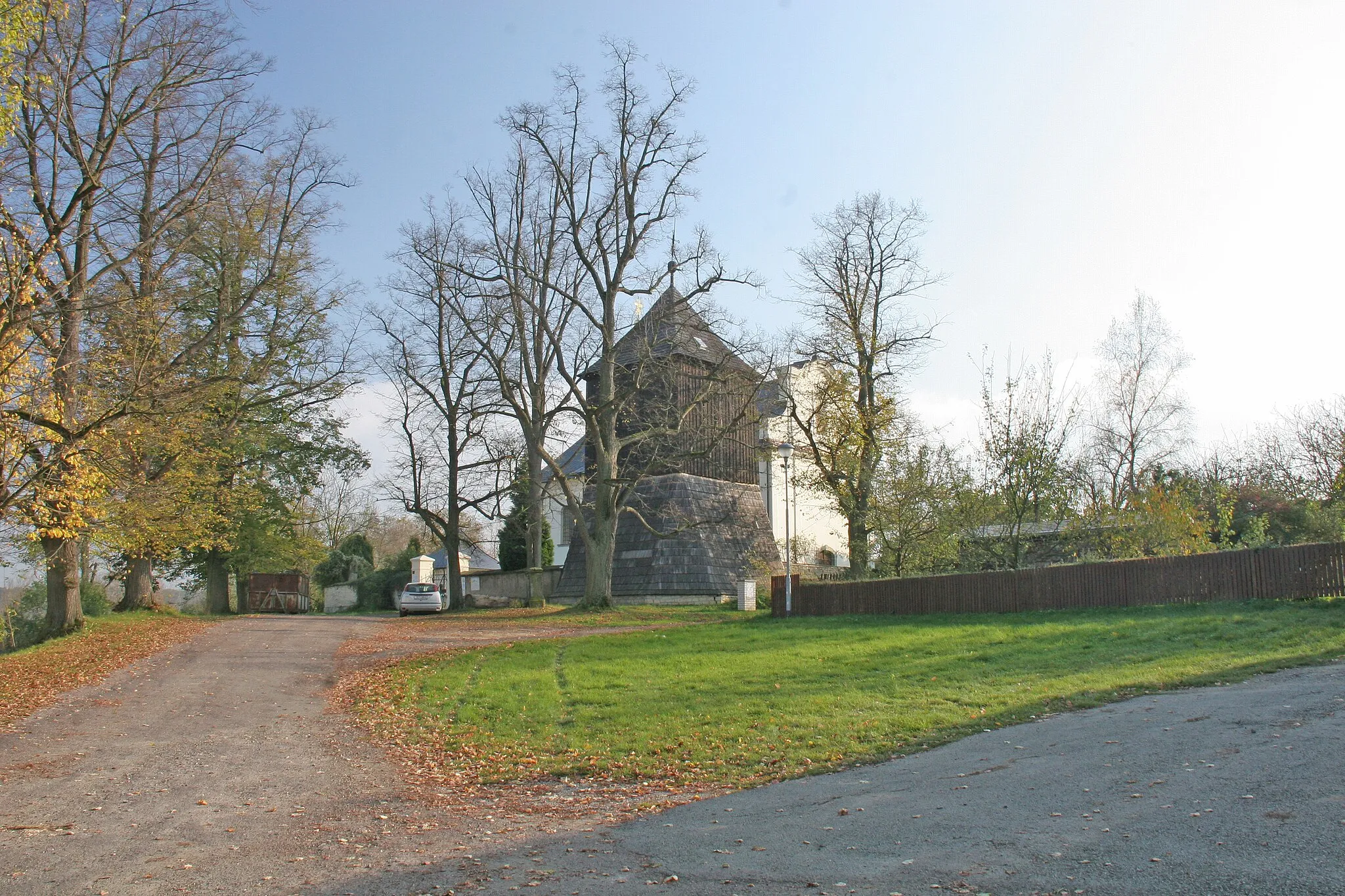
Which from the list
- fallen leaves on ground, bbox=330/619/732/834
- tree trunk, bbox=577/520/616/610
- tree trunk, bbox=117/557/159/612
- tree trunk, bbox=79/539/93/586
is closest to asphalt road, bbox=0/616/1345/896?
fallen leaves on ground, bbox=330/619/732/834

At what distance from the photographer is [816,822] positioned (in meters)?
7.77

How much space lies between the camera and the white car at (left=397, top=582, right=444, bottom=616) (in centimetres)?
4256

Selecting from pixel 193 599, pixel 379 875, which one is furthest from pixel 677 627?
pixel 193 599

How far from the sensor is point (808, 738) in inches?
444

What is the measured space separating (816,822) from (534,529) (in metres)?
37.2

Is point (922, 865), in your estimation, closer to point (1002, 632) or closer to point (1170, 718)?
point (1170, 718)

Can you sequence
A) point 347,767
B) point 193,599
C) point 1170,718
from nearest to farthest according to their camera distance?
point 1170,718 → point 347,767 → point 193,599

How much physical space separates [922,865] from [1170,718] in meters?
5.31

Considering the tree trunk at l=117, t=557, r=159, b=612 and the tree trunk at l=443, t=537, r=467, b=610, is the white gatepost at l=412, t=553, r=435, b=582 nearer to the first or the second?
the tree trunk at l=443, t=537, r=467, b=610

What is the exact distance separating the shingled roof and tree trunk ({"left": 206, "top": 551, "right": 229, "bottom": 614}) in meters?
18.6

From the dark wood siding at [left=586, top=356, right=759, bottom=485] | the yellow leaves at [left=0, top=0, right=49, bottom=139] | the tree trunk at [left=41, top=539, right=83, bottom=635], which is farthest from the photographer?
the dark wood siding at [left=586, top=356, right=759, bottom=485]

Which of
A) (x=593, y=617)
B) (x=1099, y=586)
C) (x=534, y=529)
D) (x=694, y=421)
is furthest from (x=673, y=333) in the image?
(x=1099, y=586)

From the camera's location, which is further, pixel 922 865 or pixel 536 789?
pixel 536 789

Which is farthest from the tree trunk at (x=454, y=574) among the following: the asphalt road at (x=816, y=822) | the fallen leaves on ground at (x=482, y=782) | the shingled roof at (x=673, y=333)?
the asphalt road at (x=816, y=822)
